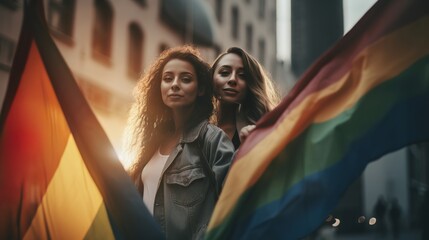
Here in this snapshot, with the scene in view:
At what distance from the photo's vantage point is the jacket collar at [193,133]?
315cm

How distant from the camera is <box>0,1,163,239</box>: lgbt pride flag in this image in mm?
2863

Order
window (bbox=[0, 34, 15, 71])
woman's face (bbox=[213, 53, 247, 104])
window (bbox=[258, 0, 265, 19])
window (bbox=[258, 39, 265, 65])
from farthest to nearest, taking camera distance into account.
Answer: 1. window (bbox=[258, 39, 265, 65])
2. window (bbox=[258, 0, 265, 19])
3. window (bbox=[0, 34, 15, 71])
4. woman's face (bbox=[213, 53, 247, 104])

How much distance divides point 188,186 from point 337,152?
744 millimetres

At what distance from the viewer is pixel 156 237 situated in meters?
2.77

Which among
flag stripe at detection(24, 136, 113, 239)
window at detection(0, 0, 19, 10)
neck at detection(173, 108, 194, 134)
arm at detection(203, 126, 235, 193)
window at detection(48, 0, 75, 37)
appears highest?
window at detection(48, 0, 75, 37)

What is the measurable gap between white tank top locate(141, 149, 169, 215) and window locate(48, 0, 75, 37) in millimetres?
9794

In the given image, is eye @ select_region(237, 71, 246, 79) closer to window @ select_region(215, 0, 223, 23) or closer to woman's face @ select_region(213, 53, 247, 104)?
woman's face @ select_region(213, 53, 247, 104)

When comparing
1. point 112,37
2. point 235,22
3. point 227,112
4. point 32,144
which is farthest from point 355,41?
point 235,22

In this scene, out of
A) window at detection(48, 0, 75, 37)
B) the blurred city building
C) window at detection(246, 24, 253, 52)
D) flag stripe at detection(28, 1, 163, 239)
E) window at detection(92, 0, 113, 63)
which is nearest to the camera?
flag stripe at detection(28, 1, 163, 239)

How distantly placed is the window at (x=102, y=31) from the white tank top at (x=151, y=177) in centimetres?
1140

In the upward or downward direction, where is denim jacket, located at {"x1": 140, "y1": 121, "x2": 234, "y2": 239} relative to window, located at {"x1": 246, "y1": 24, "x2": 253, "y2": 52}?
downward

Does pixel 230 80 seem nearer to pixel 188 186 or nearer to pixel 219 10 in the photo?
pixel 188 186

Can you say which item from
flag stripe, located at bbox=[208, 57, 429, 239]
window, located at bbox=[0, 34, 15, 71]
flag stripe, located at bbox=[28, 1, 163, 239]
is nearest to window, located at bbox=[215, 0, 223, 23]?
window, located at bbox=[0, 34, 15, 71]

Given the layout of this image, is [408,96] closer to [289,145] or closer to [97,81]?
[289,145]
